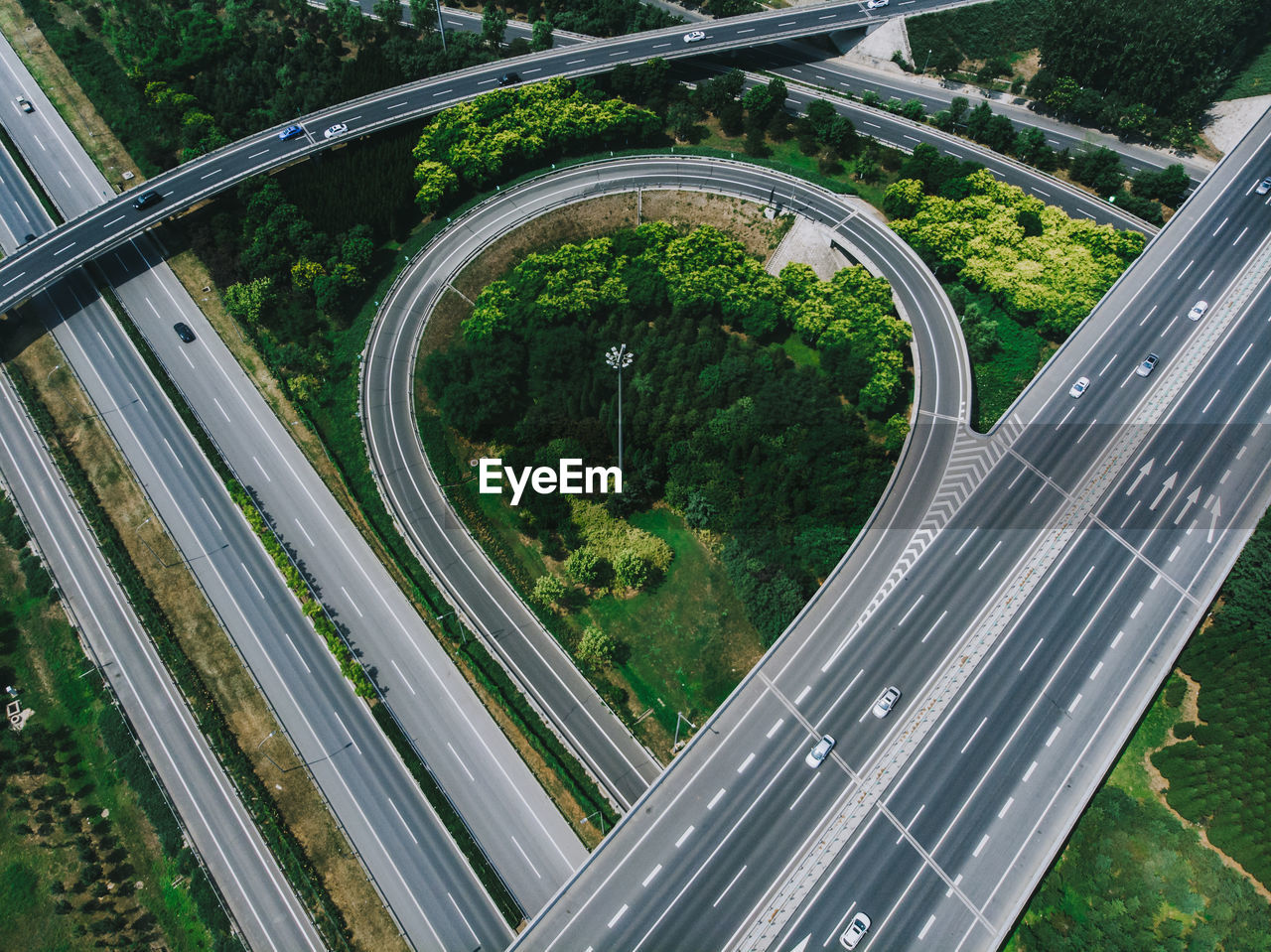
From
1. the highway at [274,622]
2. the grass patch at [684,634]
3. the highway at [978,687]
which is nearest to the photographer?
the highway at [978,687]

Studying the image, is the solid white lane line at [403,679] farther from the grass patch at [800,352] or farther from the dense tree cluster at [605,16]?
the dense tree cluster at [605,16]

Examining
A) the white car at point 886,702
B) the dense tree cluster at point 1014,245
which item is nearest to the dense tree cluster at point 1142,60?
the dense tree cluster at point 1014,245

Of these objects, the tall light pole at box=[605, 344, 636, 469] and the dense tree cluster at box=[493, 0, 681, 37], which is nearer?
the tall light pole at box=[605, 344, 636, 469]

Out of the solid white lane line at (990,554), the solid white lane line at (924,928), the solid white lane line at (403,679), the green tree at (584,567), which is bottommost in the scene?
the solid white lane line at (924,928)

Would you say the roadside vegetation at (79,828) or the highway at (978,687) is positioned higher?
the roadside vegetation at (79,828)

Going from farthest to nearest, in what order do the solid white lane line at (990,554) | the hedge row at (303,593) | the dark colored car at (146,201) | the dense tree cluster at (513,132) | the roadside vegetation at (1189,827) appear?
1. the dense tree cluster at (513,132)
2. the dark colored car at (146,201)
3. the hedge row at (303,593)
4. the solid white lane line at (990,554)
5. the roadside vegetation at (1189,827)

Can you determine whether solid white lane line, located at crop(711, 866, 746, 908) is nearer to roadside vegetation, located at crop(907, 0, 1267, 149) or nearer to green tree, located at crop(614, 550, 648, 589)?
green tree, located at crop(614, 550, 648, 589)

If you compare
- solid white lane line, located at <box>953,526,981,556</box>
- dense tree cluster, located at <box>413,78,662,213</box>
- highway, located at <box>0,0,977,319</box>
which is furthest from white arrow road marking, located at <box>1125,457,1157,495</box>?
highway, located at <box>0,0,977,319</box>
